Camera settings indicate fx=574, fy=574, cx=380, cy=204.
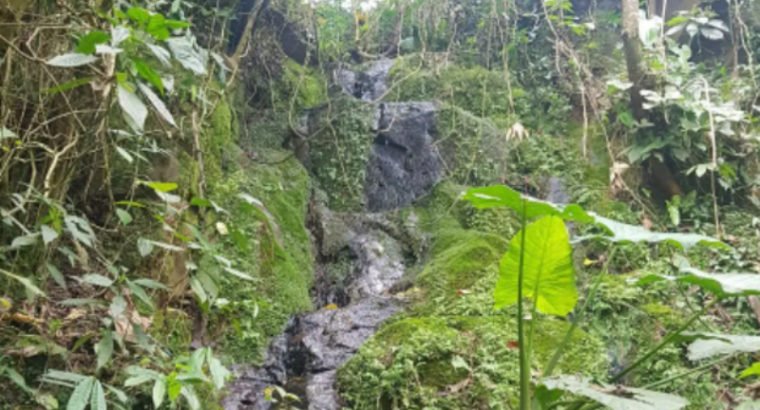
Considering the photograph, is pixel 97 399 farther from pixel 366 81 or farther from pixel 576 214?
pixel 366 81

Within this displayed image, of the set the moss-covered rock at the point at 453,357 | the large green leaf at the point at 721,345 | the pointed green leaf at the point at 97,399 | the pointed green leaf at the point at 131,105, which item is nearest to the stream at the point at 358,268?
the moss-covered rock at the point at 453,357

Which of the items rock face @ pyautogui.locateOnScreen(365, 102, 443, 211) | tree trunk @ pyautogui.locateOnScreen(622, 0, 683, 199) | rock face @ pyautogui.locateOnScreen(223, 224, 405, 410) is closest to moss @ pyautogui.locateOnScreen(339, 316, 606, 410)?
rock face @ pyautogui.locateOnScreen(223, 224, 405, 410)

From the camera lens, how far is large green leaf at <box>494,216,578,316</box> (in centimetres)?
184

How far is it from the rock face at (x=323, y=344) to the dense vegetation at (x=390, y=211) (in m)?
0.11

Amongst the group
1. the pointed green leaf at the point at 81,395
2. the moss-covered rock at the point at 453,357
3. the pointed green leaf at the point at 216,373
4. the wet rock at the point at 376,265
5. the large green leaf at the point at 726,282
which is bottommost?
the wet rock at the point at 376,265

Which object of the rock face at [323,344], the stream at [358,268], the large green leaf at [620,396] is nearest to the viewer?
the large green leaf at [620,396]

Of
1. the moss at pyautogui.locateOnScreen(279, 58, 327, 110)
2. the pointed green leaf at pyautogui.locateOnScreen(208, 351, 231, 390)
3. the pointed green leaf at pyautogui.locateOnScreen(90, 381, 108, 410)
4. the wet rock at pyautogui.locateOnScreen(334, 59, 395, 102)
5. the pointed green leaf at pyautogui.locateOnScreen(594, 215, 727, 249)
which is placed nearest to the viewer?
the pointed green leaf at pyautogui.locateOnScreen(90, 381, 108, 410)

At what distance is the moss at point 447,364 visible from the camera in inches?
104

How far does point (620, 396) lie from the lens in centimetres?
146

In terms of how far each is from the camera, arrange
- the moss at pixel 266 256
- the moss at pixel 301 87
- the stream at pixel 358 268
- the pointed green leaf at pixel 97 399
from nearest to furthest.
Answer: the pointed green leaf at pixel 97 399 < the stream at pixel 358 268 < the moss at pixel 266 256 < the moss at pixel 301 87

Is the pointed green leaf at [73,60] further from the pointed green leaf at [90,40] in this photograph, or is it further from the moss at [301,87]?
the moss at [301,87]

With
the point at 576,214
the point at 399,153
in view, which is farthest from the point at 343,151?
the point at 576,214

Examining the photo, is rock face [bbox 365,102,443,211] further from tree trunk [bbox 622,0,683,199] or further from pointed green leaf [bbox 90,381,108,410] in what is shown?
pointed green leaf [bbox 90,381,108,410]

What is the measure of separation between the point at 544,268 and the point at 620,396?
53 cm
